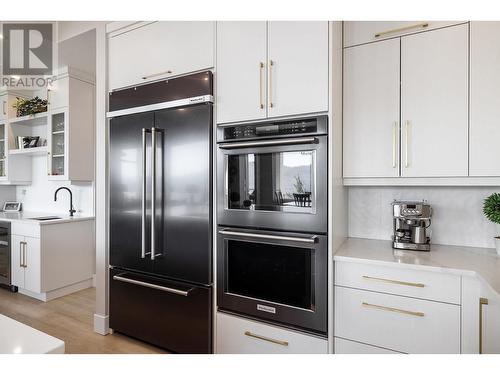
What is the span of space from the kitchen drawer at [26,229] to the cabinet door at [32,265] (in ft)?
0.18

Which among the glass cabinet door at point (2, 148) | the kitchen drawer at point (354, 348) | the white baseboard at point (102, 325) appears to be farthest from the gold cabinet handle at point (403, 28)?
the glass cabinet door at point (2, 148)

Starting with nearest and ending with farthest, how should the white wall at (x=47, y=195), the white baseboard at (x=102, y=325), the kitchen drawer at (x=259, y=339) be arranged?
the kitchen drawer at (x=259, y=339) < the white baseboard at (x=102, y=325) < the white wall at (x=47, y=195)

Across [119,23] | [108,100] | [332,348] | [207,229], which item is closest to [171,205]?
[207,229]

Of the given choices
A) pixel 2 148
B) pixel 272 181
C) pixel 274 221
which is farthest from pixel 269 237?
pixel 2 148

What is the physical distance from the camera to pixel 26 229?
130 inches

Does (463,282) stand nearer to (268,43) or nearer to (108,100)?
(268,43)

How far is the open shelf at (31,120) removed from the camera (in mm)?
3698

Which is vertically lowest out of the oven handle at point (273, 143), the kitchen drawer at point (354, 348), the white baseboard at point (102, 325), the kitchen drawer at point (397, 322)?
the white baseboard at point (102, 325)

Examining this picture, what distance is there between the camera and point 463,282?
143 centimetres

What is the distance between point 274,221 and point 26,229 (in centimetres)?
301

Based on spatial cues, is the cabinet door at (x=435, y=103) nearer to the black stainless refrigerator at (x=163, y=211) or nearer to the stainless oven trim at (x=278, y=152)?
the stainless oven trim at (x=278, y=152)

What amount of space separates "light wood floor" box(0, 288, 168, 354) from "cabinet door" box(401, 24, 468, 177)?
220 cm

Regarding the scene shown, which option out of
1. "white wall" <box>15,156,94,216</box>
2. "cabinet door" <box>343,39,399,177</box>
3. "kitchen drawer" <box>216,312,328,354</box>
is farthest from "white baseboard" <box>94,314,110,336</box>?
"cabinet door" <box>343,39,399,177</box>

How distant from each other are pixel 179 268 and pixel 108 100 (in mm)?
1456
